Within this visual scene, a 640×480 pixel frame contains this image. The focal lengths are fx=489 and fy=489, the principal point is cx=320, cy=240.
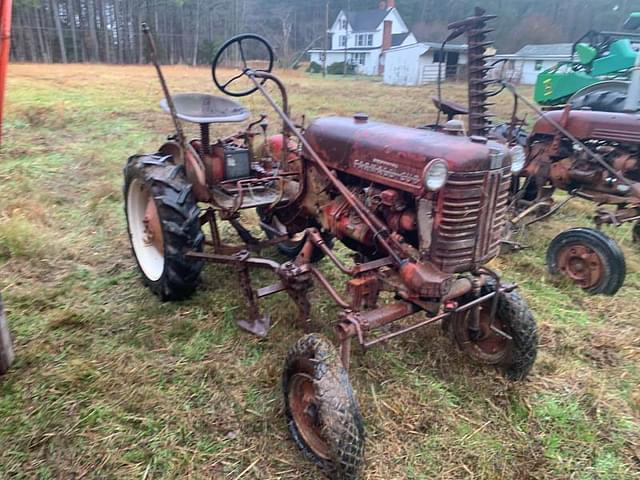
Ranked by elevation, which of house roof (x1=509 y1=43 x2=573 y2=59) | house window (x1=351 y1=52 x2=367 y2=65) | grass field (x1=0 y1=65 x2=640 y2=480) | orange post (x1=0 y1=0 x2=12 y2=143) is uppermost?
house roof (x1=509 y1=43 x2=573 y2=59)

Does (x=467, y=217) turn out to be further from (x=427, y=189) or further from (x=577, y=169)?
(x=577, y=169)

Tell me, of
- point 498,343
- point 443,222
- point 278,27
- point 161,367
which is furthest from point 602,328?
point 278,27

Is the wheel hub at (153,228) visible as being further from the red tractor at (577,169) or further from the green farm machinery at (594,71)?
the green farm machinery at (594,71)

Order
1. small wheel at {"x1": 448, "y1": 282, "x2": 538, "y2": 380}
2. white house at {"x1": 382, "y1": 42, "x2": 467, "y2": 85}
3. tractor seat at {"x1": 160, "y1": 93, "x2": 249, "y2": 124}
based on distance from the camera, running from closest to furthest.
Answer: small wheel at {"x1": 448, "y1": 282, "x2": 538, "y2": 380} < tractor seat at {"x1": 160, "y1": 93, "x2": 249, "y2": 124} < white house at {"x1": 382, "y1": 42, "x2": 467, "y2": 85}

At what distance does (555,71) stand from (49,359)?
9261 mm

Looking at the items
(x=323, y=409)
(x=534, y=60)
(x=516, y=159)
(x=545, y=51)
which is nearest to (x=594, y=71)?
(x=516, y=159)

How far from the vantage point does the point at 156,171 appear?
3.29 metres

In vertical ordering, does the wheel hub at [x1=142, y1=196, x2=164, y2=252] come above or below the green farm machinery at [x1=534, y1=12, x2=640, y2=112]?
below

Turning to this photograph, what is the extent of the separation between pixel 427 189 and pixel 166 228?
5.59ft

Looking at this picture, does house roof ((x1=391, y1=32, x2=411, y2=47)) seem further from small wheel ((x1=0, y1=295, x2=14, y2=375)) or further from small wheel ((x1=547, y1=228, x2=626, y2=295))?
small wheel ((x1=0, y1=295, x2=14, y2=375))

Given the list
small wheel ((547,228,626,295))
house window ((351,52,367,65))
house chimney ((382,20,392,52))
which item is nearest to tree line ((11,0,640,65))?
house chimney ((382,20,392,52))

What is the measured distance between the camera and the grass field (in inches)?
86.4

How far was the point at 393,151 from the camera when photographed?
95.4 inches

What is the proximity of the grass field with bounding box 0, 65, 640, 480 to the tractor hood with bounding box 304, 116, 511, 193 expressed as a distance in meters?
1.13
